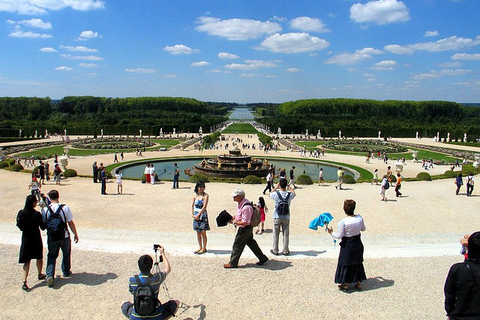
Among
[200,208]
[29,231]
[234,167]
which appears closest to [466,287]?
[200,208]

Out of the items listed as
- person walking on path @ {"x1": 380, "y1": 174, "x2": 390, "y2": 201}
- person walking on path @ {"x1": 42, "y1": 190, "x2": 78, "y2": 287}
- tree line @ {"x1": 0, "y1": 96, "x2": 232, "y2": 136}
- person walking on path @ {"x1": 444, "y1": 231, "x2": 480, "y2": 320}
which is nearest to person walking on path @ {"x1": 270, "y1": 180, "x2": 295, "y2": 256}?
person walking on path @ {"x1": 444, "y1": 231, "x2": 480, "y2": 320}

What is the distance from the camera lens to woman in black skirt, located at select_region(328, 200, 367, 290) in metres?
6.82

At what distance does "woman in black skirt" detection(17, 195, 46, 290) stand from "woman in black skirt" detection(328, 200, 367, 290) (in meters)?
5.40

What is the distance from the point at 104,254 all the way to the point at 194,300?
11.0 feet

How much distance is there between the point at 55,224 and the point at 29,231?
45cm

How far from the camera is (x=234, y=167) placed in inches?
1257

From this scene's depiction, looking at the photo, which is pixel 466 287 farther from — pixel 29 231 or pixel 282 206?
pixel 29 231

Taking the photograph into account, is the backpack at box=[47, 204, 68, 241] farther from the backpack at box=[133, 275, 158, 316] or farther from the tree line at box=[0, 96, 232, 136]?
the tree line at box=[0, 96, 232, 136]

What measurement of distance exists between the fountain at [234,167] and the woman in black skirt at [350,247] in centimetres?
2380

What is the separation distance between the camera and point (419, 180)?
25094mm

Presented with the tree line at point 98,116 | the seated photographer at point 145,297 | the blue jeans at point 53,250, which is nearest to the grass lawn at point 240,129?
the tree line at point 98,116

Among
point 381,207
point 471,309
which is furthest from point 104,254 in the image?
point 381,207

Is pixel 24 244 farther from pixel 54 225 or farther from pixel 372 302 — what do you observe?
pixel 372 302

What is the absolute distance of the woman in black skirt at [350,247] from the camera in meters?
6.82
